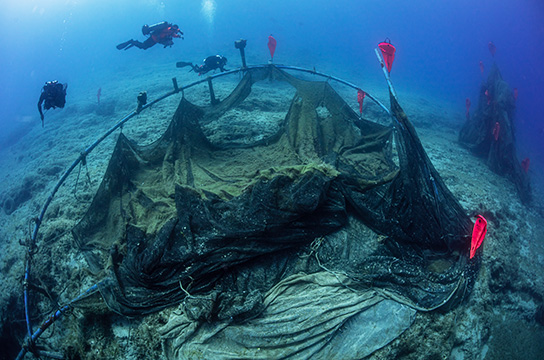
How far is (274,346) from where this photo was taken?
2.62m

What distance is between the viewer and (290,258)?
3434 millimetres

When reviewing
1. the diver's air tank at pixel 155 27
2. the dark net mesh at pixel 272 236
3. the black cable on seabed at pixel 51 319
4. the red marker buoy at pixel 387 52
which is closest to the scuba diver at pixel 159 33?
the diver's air tank at pixel 155 27

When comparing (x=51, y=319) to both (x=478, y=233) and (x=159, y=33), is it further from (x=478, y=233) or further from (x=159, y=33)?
(x=159, y=33)

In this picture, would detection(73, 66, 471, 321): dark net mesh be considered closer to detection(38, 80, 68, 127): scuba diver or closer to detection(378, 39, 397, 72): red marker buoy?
detection(378, 39, 397, 72): red marker buoy

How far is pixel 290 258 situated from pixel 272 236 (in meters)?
0.45

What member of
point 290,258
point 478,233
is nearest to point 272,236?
point 290,258

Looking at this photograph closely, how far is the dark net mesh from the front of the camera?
122 inches

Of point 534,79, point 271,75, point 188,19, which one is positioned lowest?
point 534,79

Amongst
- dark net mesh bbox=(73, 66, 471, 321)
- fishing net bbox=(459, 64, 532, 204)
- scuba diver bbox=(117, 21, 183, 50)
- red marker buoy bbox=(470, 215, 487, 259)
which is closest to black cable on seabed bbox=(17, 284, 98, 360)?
dark net mesh bbox=(73, 66, 471, 321)

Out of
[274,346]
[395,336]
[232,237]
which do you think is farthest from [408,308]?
[232,237]

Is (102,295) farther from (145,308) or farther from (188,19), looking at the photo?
(188,19)

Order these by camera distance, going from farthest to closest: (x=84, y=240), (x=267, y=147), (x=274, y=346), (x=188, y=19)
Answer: (x=188, y=19) → (x=267, y=147) → (x=84, y=240) → (x=274, y=346)

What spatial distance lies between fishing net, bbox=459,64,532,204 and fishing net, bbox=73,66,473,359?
6256 mm

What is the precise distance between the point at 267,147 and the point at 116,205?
3.35 metres
